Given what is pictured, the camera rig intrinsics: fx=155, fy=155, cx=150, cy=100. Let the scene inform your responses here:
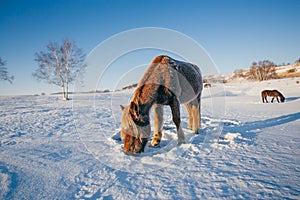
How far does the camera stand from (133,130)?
2.98m

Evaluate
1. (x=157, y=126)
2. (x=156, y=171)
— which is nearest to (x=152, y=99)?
(x=157, y=126)

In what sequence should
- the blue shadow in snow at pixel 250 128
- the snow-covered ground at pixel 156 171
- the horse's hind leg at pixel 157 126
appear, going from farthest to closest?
the blue shadow in snow at pixel 250 128
the horse's hind leg at pixel 157 126
the snow-covered ground at pixel 156 171

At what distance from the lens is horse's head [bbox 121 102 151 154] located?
9.77ft

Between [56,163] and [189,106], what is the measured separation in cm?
431

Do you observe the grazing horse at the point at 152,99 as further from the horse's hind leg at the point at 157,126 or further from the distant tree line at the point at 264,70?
the distant tree line at the point at 264,70

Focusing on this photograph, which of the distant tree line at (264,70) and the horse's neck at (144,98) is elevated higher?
the distant tree line at (264,70)

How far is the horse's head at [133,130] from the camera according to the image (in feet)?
9.77

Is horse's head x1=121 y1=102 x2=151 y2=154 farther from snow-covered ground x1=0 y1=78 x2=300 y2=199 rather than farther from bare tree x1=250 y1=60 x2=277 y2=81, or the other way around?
bare tree x1=250 y1=60 x2=277 y2=81

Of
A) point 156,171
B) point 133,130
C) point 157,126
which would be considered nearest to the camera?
point 156,171

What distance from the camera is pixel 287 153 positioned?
3.03m

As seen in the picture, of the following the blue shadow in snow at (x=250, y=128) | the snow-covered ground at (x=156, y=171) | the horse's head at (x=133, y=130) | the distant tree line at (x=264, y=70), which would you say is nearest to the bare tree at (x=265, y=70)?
the distant tree line at (x=264, y=70)

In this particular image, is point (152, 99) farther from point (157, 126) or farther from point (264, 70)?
point (264, 70)

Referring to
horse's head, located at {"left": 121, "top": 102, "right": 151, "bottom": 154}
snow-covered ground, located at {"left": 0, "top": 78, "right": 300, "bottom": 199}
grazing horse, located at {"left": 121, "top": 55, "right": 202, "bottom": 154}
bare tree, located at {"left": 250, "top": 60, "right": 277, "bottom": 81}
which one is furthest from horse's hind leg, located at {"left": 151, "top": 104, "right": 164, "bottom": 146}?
bare tree, located at {"left": 250, "top": 60, "right": 277, "bottom": 81}

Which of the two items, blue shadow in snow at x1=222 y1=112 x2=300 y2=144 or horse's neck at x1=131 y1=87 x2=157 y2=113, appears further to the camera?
blue shadow in snow at x1=222 y1=112 x2=300 y2=144
